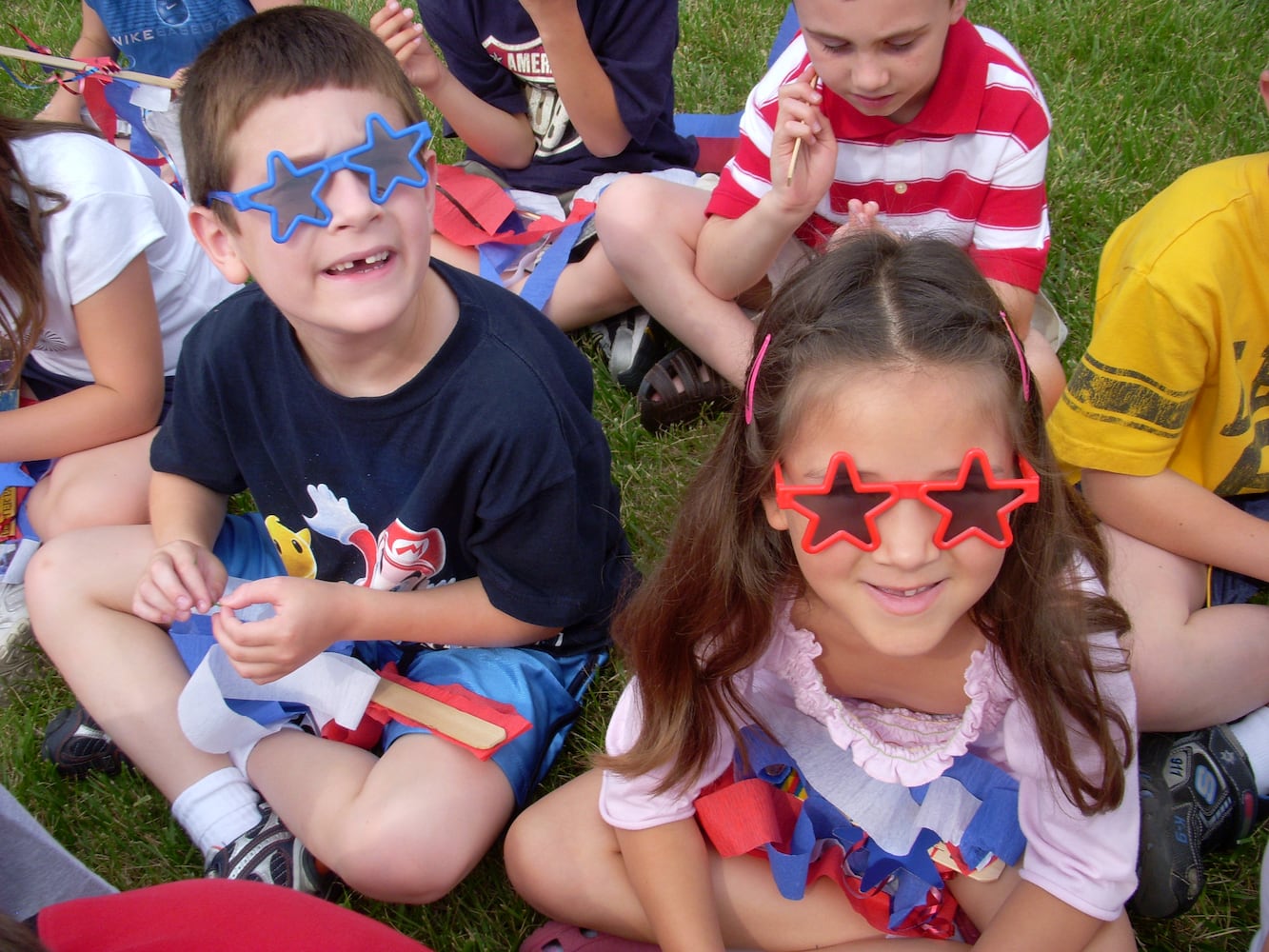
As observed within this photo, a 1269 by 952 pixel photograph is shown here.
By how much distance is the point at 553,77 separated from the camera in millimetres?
2617

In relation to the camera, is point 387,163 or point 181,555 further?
point 181,555

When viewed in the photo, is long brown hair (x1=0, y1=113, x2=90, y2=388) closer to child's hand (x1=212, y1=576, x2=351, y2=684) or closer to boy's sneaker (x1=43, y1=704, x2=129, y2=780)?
boy's sneaker (x1=43, y1=704, x2=129, y2=780)

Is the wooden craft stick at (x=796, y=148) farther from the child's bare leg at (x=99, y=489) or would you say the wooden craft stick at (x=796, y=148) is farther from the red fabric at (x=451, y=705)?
the child's bare leg at (x=99, y=489)

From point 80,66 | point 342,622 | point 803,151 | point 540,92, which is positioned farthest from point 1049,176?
point 80,66

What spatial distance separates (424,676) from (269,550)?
0.41 metres

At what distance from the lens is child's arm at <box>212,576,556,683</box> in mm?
1521

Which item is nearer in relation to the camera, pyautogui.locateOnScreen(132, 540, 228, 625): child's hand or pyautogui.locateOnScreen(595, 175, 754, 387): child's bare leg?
pyautogui.locateOnScreen(132, 540, 228, 625): child's hand

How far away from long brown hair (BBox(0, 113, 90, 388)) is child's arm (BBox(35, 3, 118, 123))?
1.30 meters

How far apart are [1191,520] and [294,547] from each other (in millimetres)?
1429

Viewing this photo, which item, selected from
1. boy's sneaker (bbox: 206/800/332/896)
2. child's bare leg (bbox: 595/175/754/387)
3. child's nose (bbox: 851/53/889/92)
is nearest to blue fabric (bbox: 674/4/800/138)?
child's bare leg (bbox: 595/175/754/387)

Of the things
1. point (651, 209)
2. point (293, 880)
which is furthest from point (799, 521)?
point (651, 209)

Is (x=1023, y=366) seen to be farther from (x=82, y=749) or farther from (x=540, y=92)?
(x=540, y=92)

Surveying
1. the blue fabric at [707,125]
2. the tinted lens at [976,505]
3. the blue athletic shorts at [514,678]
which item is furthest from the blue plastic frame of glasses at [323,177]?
the blue fabric at [707,125]

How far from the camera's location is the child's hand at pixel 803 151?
6.57ft
